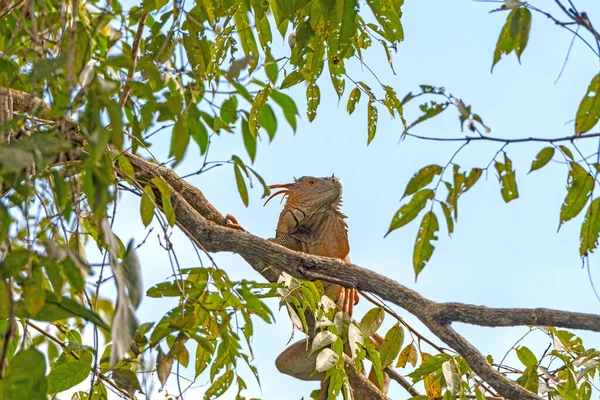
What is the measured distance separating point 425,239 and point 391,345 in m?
1.25

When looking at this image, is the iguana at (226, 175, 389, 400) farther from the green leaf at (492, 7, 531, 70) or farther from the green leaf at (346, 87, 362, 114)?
the green leaf at (492, 7, 531, 70)

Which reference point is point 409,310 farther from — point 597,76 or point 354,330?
point 597,76

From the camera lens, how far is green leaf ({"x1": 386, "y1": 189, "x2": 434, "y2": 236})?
7.93 ft

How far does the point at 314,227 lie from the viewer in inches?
183

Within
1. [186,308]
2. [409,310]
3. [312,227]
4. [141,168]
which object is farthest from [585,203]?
[312,227]

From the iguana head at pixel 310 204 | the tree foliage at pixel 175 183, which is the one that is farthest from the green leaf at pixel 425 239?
the iguana head at pixel 310 204

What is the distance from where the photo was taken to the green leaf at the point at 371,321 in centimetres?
367

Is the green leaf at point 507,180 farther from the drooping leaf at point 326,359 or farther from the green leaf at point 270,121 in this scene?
the drooping leaf at point 326,359

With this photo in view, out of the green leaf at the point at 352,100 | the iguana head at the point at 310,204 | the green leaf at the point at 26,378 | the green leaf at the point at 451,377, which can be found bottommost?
the green leaf at the point at 26,378

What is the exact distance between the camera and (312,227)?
4668 mm

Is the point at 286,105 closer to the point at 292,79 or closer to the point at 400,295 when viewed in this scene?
the point at 400,295

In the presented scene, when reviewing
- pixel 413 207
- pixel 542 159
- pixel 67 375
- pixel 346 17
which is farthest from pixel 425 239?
pixel 67 375

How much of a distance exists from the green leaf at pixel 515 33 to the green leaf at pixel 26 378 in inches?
54.1

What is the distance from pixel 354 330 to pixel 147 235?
1277mm
